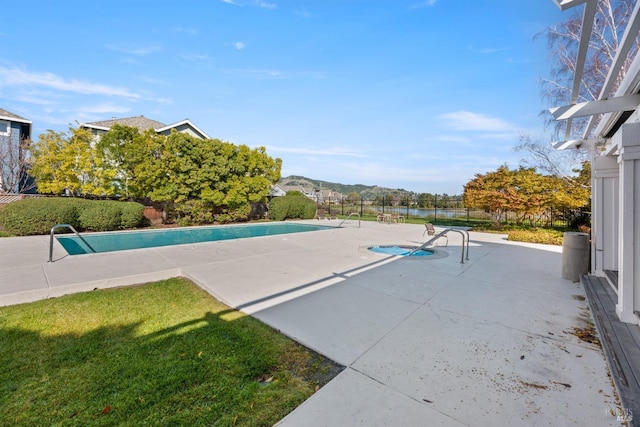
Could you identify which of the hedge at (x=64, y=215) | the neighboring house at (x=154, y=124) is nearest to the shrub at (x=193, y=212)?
the hedge at (x=64, y=215)

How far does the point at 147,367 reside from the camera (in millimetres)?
2408

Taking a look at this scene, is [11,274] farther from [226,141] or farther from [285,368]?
[226,141]

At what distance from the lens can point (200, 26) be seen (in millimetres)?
9383

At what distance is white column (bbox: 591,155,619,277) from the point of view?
5066 mm

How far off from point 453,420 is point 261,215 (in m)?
18.2

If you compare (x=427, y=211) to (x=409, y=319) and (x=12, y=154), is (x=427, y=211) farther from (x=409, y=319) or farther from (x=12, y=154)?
(x=12, y=154)

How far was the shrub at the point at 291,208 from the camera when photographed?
727 inches

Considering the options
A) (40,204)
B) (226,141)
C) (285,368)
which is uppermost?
(226,141)

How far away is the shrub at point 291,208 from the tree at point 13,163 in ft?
43.0

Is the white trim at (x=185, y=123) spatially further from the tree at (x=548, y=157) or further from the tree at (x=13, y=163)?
the tree at (x=548, y=157)

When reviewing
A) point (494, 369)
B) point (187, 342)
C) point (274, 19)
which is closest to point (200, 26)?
point (274, 19)

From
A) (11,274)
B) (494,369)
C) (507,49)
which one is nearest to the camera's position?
(494,369)

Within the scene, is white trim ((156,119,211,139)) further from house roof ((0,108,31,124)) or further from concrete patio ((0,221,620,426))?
concrete patio ((0,221,620,426))

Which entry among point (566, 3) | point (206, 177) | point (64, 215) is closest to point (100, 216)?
point (64, 215)
